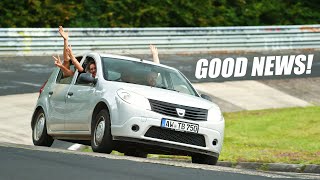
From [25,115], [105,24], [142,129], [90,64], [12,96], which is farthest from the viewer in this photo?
[105,24]

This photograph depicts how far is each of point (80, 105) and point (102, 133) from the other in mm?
929

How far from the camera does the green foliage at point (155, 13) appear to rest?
36250mm

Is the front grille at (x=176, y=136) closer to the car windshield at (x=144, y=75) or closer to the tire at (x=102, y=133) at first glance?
the tire at (x=102, y=133)

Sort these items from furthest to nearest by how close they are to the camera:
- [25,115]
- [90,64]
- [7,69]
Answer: [7,69] < [25,115] < [90,64]


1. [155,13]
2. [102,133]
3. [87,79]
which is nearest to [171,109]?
[102,133]

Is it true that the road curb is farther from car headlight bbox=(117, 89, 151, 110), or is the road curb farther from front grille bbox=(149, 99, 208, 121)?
car headlight bbox=(117, 89, 151, 110)

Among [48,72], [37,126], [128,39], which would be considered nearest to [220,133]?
[37,126]

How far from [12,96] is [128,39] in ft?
32.2

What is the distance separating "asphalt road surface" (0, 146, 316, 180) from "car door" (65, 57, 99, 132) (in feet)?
6.17

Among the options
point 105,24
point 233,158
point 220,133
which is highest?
point 220,133

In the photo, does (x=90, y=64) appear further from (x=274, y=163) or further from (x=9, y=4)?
(x=9, y=4)

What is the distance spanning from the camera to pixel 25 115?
22.5 metres

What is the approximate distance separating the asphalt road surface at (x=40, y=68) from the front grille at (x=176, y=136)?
13.1m

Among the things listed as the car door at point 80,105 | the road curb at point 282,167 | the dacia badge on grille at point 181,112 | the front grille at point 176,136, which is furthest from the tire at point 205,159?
the car door at point 80,105
